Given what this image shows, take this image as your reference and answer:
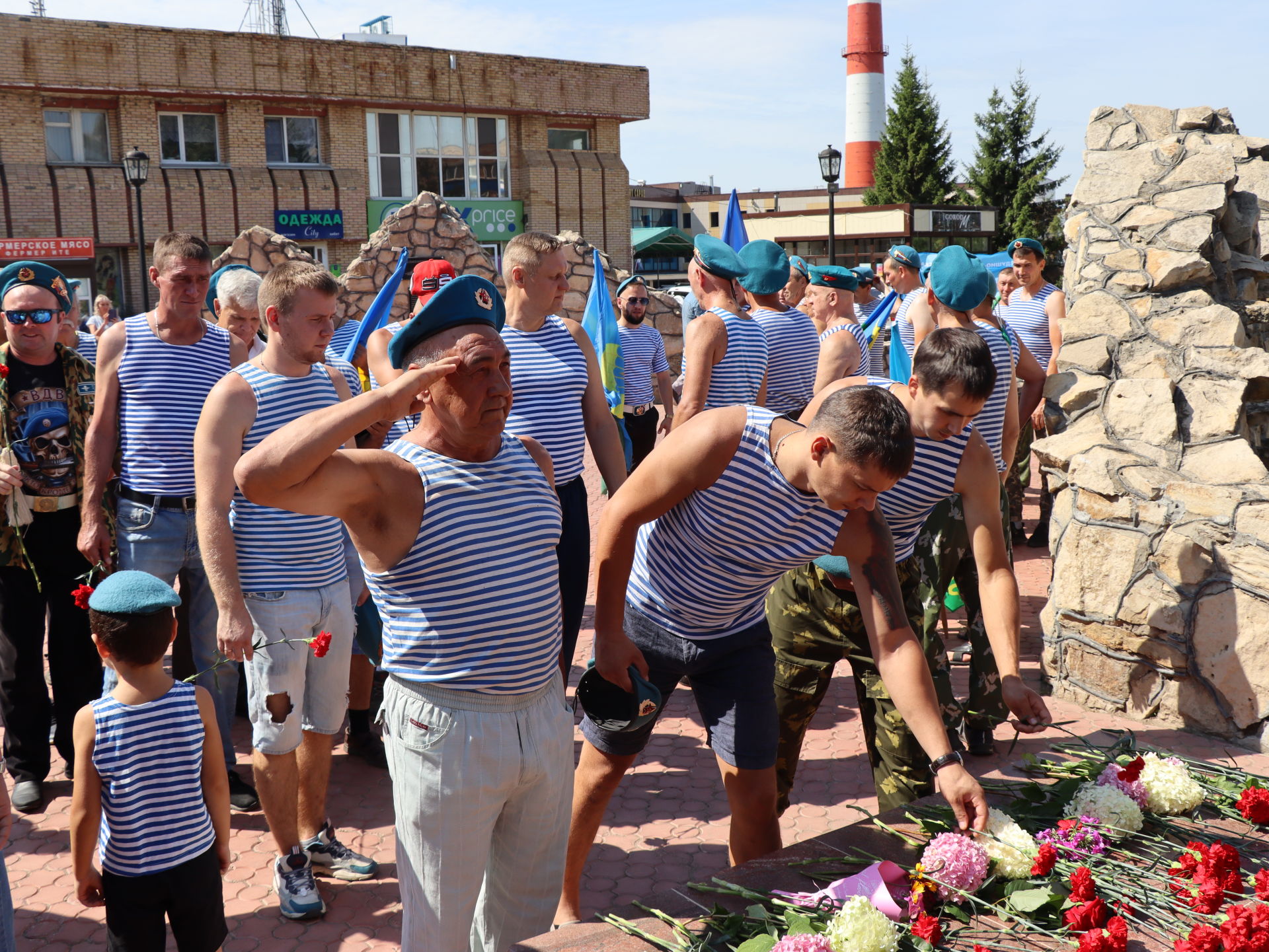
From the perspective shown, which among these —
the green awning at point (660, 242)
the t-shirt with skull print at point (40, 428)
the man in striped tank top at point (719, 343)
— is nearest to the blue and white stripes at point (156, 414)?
the t-shirt with skull print at point (40, 428)

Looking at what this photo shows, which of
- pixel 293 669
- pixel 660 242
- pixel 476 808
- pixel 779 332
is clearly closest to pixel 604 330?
pixel 779 332

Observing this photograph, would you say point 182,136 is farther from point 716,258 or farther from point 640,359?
point 716,258

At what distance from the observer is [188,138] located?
90.9 ft

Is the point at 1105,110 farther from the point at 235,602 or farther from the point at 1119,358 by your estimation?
the point at 235,602

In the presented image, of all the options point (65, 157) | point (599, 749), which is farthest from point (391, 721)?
point (65, 157)

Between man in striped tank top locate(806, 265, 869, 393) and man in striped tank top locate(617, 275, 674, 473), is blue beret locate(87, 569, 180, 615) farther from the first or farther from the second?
man in striped tank top locate(617, 275, 674, 473)

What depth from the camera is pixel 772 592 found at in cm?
379

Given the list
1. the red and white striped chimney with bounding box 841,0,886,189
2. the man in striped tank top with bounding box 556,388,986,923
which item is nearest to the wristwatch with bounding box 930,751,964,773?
the man in striped tank top with bounding box 556,388,986,923

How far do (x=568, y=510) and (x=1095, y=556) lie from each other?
2826mm

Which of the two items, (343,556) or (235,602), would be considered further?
(343,556)

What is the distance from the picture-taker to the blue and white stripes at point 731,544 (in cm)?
278

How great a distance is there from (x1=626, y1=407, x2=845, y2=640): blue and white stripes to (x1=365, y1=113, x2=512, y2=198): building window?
1141 inches

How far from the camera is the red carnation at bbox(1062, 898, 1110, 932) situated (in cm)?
215

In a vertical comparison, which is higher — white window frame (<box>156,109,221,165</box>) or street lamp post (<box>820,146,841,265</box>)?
white window frame (<box>156,109,221,165</box>)
